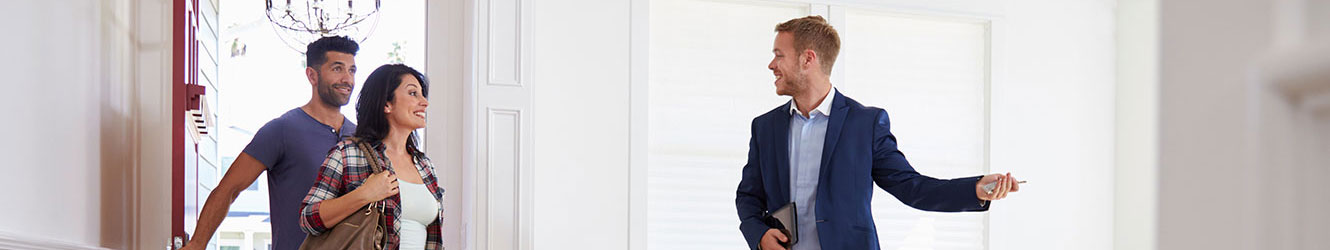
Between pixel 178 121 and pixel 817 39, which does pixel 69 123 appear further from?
pixel 817 39

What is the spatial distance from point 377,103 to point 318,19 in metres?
1.49

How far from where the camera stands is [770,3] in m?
4.24

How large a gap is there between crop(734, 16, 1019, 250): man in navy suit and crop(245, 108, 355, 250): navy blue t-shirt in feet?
3.89

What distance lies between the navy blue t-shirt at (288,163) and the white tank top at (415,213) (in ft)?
1.45

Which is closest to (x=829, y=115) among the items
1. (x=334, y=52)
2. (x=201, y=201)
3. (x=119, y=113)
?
(x=334, y=52)

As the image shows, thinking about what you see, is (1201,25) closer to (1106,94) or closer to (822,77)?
(822,77)

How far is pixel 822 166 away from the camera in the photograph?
254cm

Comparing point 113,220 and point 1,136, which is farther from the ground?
point 1,136

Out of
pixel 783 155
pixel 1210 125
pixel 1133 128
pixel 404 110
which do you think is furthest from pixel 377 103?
pixel 1133 128

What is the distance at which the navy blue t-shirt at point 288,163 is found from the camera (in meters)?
2.88

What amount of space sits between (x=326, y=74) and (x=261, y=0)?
2.40 meters

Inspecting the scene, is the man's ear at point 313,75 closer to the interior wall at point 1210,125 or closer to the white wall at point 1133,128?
the interior wall at point 1210,125

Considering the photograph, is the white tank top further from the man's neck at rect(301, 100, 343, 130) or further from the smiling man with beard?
the man's neck at rect(301, 100, 343, 130)

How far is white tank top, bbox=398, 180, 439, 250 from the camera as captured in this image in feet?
8.38
